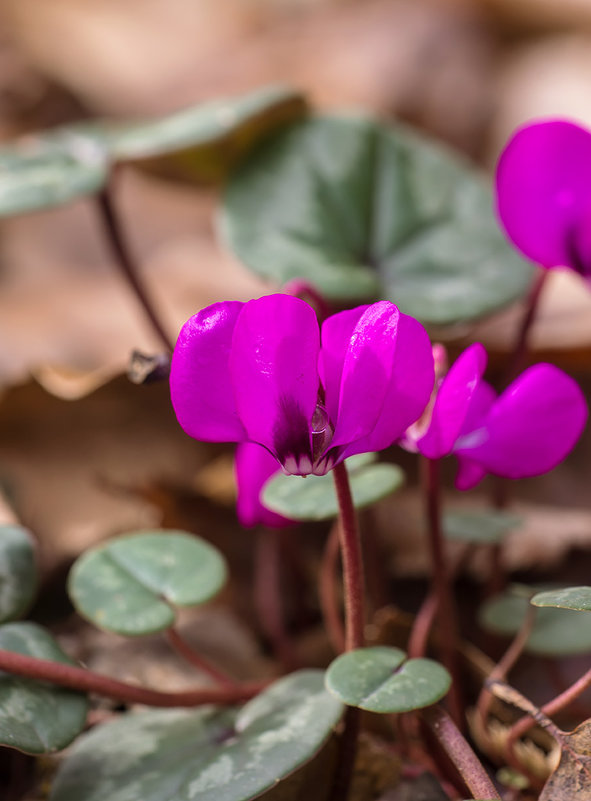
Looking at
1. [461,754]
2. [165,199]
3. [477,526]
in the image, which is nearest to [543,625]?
[477,526]

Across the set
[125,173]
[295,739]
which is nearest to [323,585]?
[295,739]

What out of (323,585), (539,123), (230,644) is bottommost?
(230,644)

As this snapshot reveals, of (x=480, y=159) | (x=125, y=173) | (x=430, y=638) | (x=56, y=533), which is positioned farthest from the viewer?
(x=480, y=159)

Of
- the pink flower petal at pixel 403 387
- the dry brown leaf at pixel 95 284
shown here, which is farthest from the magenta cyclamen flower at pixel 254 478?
the dry brown leaf at pixel 95 284

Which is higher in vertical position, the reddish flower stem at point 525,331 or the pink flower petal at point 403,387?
the pink flower petal at point 403,387

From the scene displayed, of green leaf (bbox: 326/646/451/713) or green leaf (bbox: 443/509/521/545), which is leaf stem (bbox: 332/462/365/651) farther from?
green leaf (bbox: 443/509/521/545)

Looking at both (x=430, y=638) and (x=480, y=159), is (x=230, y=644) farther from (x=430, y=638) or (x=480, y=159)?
(x=480, y=159)

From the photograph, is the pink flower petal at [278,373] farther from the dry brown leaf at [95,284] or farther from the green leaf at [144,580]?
the dry brown leaf at [95,284]

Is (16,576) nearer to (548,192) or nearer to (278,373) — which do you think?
(278,373)

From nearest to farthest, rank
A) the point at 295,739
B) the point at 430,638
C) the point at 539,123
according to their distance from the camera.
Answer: the point at 295,739 < the point at 539,123 < the point at 430,638
